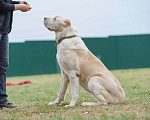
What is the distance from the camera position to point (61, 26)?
13.3 feet

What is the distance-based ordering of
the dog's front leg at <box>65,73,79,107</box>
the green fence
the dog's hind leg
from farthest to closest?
the green fence, the dog's front leg at <box>65,73,79,107</box>, the dog's hind leg

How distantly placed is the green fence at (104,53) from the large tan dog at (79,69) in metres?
12.4

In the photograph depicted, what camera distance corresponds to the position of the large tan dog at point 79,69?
3.79 metres

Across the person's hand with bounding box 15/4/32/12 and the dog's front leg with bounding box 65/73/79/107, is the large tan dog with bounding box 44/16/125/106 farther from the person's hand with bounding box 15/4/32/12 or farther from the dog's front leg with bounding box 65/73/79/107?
the person's hand with bounding box 15/4/32/12

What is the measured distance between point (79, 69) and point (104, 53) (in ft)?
44.2

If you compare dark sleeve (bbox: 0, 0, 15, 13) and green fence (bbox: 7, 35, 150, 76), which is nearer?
dark sleeve (bbox: 0, 0, 15, 13)

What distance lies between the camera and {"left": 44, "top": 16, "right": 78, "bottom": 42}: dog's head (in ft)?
13.3

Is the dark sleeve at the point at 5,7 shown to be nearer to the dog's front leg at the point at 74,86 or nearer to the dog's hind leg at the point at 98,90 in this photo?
the dog's front leg at the point at 74,86

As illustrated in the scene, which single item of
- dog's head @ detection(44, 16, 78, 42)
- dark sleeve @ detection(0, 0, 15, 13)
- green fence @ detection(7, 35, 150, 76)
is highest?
dark sleeve @ detection(0, 0, 15, 13)

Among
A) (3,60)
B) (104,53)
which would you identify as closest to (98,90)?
(3,60)

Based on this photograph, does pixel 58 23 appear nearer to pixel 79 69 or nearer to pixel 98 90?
pixel 79 69

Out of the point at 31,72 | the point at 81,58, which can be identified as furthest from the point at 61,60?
the point at 31,72

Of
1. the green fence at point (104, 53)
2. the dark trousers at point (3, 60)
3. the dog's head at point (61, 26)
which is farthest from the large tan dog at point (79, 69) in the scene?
the green fence at point (104, 53)

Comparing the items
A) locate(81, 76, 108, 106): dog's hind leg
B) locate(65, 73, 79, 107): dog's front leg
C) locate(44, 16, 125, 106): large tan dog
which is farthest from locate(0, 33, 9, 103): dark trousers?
locate(81, 76, 108, 106): dog's hind leg
